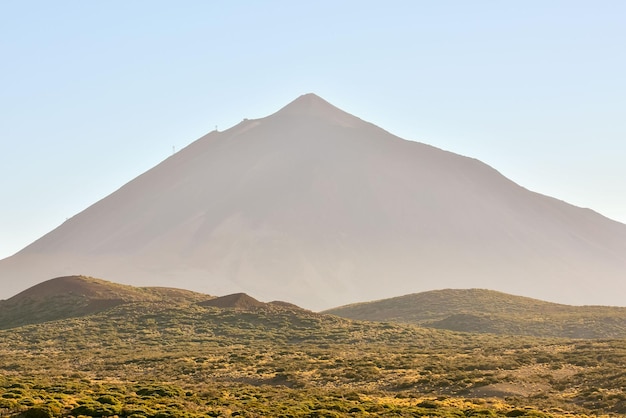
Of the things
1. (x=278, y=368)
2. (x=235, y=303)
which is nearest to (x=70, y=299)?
(x=235, y=303)

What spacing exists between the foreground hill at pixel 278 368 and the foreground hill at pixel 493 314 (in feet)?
46.9

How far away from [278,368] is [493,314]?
74.4 m

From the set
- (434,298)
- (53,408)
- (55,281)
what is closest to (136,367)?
(53,408)

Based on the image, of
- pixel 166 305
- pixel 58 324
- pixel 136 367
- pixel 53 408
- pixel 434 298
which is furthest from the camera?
pixel 434 298

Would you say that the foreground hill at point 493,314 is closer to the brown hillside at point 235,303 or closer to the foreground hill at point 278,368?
the foreground hill at point 278,368

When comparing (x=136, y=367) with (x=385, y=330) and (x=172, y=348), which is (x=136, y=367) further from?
(x=385, y=330)

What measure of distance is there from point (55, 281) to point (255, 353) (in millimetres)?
57214

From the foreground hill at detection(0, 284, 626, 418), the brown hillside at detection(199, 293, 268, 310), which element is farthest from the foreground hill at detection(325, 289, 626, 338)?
the brown hillside at detection(199, 293, 268, 310)

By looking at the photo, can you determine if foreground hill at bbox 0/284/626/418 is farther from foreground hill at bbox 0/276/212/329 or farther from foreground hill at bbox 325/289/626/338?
foreground hill at bbox 325/289/626/338

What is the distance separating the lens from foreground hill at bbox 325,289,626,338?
398 feet

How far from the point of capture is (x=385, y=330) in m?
111

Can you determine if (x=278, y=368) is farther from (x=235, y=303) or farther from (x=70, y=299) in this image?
(x=70, y=299)

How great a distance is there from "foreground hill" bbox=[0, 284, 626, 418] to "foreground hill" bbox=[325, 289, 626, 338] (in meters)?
14.3

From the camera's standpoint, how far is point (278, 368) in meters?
70.8
